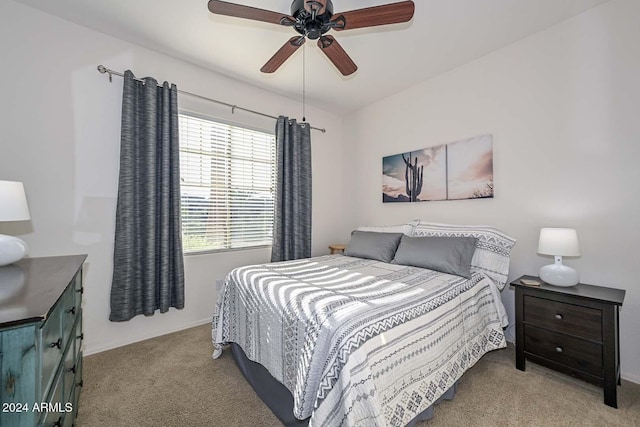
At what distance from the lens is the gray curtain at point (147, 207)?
239 cm

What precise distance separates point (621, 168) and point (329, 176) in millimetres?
3040

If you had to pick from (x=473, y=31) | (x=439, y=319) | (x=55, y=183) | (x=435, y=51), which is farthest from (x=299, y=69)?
(x=439, y=319)

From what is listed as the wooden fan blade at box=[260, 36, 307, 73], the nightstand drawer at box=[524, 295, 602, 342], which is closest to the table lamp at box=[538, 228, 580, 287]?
the nightstand drawer at box=[524, 295, 602, 342]

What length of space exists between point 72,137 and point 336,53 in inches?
90.8

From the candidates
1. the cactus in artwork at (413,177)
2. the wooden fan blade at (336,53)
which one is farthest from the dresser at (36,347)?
the cactus in artwork at (413,177)

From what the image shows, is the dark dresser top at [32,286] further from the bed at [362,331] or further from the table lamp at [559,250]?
the table lamp at [559,250]

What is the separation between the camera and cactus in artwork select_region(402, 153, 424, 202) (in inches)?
128

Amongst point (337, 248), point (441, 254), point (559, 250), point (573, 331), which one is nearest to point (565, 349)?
point (573, 331)

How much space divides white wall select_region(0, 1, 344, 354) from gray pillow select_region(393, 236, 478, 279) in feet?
7.59

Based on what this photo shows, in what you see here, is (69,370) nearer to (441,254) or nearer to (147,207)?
(147,207)

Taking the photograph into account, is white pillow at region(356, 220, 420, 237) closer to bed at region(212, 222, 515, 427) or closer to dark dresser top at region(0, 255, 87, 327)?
bed at region(212, 222, 515, 427)

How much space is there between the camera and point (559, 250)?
76.9 inches

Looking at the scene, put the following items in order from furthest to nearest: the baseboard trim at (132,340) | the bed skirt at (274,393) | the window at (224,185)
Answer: the window at (224,185) < the baseboard trim at (132,340) < the bed skirt at (274,393)

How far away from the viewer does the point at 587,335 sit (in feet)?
5.92
